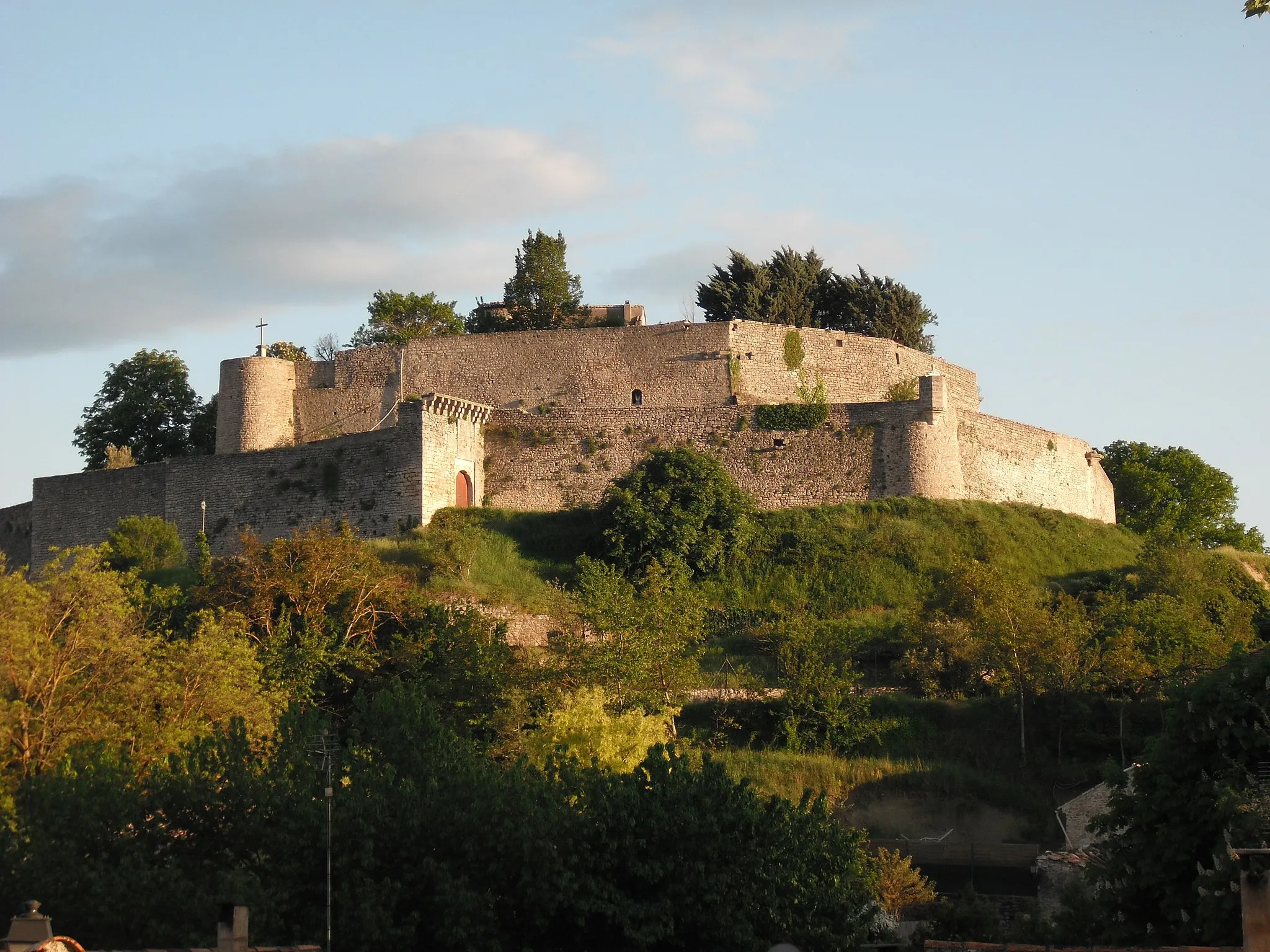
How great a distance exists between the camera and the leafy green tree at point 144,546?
43188 mm

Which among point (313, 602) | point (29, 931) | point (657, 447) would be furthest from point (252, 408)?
point (29, 931)

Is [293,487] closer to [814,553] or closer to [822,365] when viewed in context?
[814,553]

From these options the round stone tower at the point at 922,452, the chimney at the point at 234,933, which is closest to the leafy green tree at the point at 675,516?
the round stone tower at the point at 922,452

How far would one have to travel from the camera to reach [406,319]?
58281mm

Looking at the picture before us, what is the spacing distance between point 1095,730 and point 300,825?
18.6m

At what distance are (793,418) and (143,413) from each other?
20.7 metres

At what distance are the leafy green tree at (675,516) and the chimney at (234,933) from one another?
2264 centimetres

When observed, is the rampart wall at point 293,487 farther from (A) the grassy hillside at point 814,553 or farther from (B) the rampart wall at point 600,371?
(B) the rampart wall at point 600,371

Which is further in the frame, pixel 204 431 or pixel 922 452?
pixel 204 431

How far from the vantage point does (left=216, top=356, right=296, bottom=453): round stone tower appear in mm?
50562

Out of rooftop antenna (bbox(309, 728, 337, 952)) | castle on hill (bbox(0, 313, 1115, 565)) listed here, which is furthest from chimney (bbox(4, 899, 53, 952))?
castle on hill (bbox(0, 313, 1115, 565))

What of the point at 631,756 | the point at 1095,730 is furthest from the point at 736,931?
the point at 1095,730

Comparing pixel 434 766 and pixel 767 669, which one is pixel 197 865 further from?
pixel 767 669

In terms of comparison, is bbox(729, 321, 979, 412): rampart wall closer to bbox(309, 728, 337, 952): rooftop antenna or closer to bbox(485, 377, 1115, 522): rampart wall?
bbox(485, 377, 1115, 522): rampart wall
